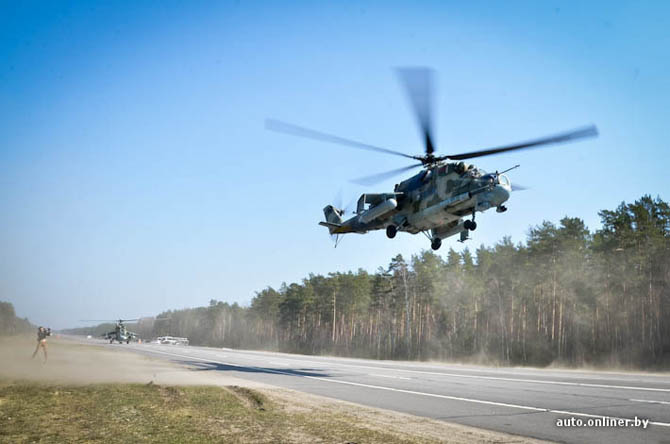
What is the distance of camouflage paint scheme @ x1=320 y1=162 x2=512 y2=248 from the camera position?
1633cm

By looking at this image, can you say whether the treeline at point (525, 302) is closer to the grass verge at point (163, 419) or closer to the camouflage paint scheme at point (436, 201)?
the camouflage paint scheme at point (436, 201)

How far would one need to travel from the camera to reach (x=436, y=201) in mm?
18062

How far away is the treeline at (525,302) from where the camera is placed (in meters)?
38.2

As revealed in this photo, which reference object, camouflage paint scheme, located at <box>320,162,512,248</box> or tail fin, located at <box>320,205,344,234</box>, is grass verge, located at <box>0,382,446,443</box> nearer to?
camouflage paint scheme, located at <box>320,162,512,248</box>

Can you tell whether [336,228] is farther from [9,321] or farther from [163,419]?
[9,321]

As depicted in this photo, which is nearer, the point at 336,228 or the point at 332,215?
the point at 336,228

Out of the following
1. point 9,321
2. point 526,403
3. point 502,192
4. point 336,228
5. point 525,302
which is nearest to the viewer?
point 526,403

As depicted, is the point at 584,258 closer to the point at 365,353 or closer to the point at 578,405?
the point at 365,353

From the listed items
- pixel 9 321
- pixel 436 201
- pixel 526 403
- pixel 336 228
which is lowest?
pixel 9 321

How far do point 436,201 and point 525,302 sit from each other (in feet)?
118

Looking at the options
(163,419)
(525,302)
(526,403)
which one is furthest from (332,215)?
(525,302)

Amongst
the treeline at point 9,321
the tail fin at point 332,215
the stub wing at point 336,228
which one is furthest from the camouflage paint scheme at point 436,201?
the treeline at point 9,321

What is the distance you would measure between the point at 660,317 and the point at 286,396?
3707 cm

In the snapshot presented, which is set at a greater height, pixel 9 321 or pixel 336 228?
pixel 336 228
